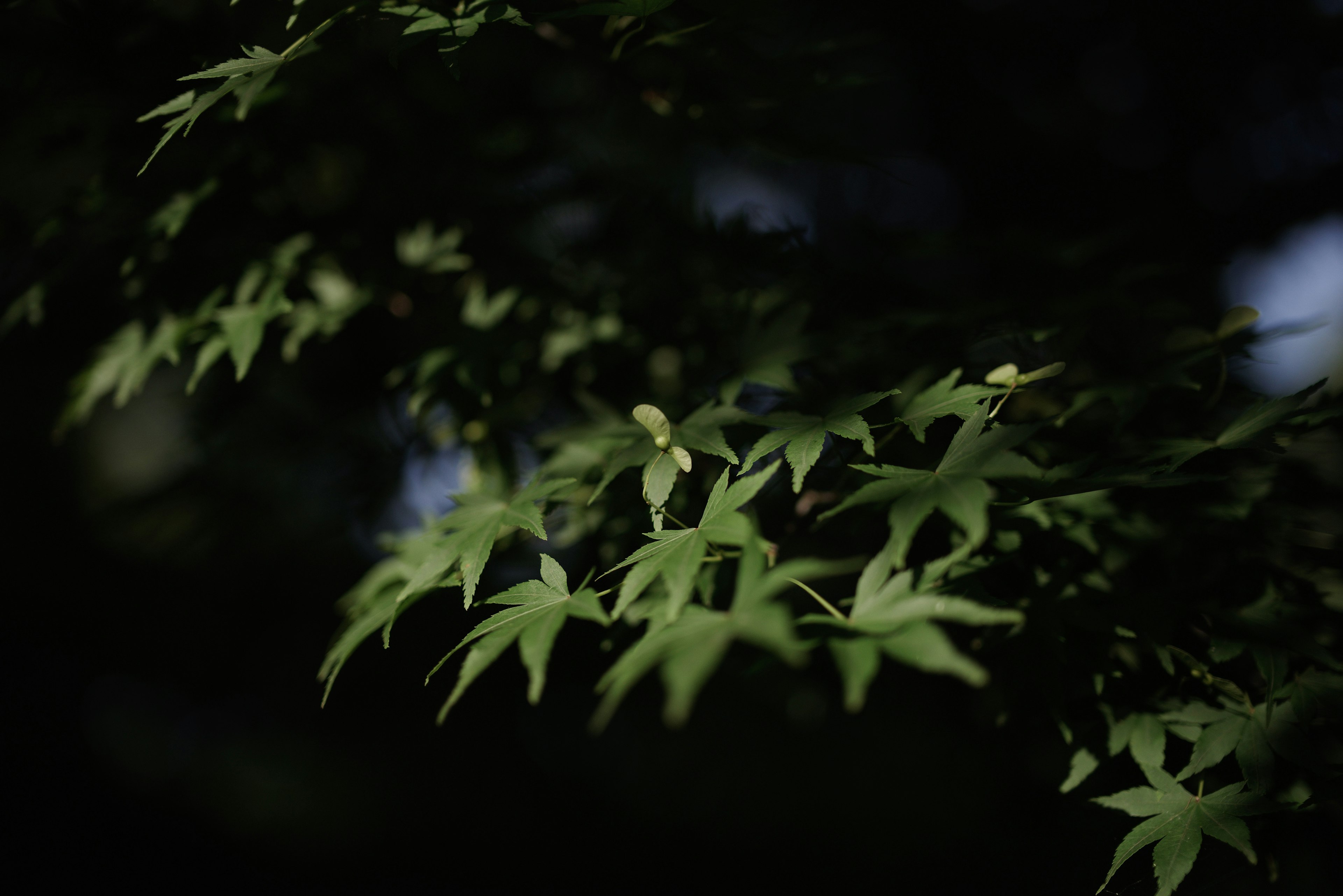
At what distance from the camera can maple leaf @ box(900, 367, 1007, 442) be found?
2.15 ft

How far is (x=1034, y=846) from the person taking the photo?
1.27 m

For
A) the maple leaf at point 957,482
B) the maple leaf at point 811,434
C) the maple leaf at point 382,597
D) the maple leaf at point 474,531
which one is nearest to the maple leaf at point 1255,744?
the maple leaf at point 957,482

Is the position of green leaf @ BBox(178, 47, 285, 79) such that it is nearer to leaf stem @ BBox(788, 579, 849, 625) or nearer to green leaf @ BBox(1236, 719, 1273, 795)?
leaf stem @ BBox(788, 579, 849, 625)

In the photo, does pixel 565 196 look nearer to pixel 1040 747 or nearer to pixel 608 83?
pixel 608 83

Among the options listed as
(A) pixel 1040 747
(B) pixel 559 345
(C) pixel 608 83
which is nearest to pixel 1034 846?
(A) pixel 1040 747

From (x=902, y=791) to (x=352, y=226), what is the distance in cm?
340

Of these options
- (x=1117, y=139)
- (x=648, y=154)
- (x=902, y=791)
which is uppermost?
(x=648, y=154)

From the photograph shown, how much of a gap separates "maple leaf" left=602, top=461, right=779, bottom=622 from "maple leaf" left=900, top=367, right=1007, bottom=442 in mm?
177

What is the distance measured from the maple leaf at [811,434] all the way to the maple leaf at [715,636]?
127 millimetres

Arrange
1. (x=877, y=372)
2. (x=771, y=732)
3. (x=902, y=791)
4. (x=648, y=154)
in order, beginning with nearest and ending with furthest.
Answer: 1. (x=877, y=372)
2. (x=648, y=154)
3. (x=902, y=791)
4. (x=771, y=732)

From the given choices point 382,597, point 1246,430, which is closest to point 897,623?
point 1246,430

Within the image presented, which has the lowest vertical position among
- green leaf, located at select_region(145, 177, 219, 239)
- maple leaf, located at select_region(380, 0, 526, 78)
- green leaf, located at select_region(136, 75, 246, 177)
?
green leaf, located at select_region(145, 177, 219, 239)

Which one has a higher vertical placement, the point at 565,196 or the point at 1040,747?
the point at 565,196

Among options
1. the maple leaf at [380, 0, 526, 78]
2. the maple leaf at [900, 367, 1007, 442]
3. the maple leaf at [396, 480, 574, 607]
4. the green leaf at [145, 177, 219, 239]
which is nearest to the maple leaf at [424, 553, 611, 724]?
the maple leaf at [396, 480, 574, 607]
